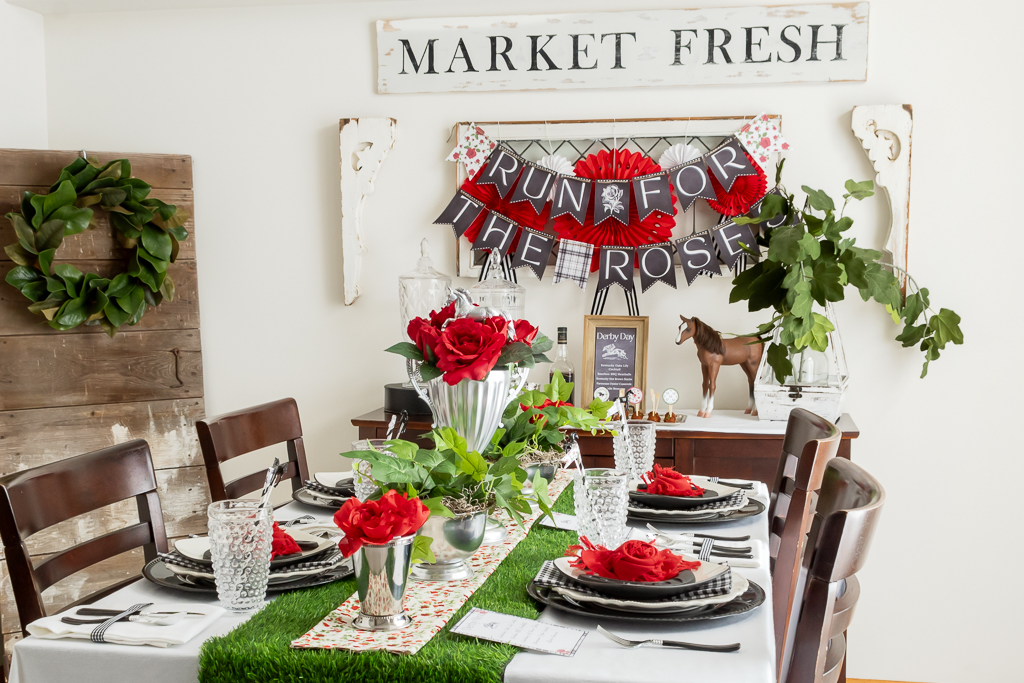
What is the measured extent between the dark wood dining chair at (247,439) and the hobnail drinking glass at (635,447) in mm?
798

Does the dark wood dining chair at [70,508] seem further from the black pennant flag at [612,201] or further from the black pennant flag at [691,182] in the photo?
the black pennant flag at [691,182]

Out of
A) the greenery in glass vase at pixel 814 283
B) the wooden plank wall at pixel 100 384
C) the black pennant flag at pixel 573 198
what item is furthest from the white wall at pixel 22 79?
the greenery in glass vase at pixel 814 283

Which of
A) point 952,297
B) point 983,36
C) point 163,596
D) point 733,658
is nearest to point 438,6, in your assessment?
point 983,36

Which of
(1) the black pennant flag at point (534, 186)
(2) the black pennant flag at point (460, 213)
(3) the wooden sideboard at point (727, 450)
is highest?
(1) the black pennant flag at point (534, 186)

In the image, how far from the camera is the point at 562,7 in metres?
2.90

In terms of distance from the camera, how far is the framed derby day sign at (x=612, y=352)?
2793 millimetres

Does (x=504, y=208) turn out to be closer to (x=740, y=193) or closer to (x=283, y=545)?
(x=740, y=193)

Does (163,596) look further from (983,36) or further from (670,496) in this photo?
(983,36)

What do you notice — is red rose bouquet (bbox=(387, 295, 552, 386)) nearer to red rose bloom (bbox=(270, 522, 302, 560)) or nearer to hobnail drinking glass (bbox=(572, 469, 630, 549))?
hobnail drinking glass (bbox=(572, 469, 630, 549))

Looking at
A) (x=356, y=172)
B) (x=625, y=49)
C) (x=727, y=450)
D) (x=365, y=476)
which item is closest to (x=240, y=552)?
(x=365, y=476)

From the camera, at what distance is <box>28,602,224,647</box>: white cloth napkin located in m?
1.03

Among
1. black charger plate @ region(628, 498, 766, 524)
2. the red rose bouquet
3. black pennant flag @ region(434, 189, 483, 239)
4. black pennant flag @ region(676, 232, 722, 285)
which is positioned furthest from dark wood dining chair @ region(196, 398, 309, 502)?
black pennant flag @ region(676, 232, 722, 285)

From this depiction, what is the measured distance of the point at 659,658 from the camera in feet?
3.25

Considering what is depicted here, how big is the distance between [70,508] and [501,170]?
1.86m
